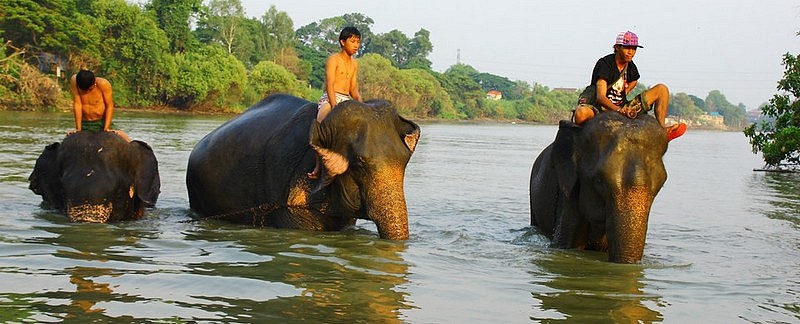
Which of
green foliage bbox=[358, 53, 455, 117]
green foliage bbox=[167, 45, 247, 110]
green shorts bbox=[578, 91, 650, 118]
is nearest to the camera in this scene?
green shorts bbox=[578, 91, 650, 118]

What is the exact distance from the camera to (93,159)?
8516 millimetres

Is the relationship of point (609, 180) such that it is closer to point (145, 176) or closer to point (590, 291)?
point (590, 291)

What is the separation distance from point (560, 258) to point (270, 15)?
98813 mm

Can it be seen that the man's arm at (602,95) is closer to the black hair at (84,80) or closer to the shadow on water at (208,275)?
the shadow on water at (208,275)

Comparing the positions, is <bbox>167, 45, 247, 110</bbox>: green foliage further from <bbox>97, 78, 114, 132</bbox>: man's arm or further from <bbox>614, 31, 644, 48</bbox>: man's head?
<bbox>614, 31, 644, 48</bbox>: man's head

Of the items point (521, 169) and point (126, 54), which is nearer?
point (521, 169)

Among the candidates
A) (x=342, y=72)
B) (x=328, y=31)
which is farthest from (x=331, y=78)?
(x=328, y=31)

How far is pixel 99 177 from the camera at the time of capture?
8438 mm

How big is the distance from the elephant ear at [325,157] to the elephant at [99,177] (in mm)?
1861

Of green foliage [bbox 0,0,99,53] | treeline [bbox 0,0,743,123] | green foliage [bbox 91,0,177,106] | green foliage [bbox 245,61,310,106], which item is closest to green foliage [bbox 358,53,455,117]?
treeline [bbox 0,0,743,123]

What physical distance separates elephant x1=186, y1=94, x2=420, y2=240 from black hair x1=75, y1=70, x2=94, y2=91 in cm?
142

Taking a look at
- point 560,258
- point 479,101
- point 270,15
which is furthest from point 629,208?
point 479,101

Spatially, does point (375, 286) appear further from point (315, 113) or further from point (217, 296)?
point (315, 113)

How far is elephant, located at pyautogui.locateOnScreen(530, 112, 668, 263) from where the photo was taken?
6934 mm
